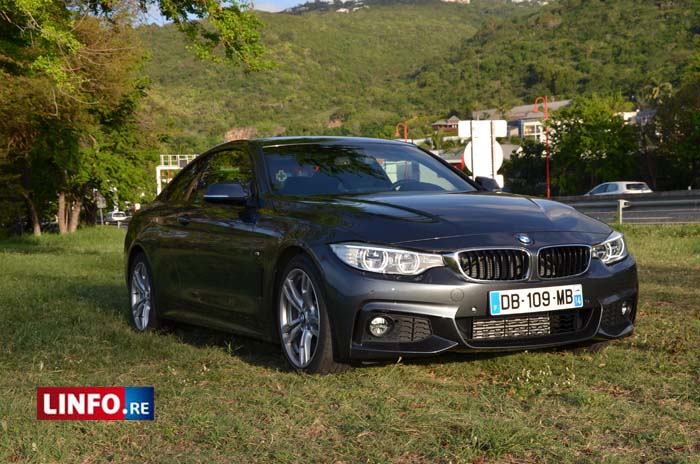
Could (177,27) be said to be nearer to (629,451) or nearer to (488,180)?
(488,180)

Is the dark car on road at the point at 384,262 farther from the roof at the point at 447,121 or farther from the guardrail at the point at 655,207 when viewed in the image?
the roof at the point at 447,121

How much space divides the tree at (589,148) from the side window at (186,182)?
68.5m

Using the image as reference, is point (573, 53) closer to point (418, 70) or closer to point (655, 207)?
point (418, 70)

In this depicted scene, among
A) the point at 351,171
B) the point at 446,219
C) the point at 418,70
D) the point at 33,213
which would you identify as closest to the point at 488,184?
the point at 351,171

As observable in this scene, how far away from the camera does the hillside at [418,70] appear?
13750 cm

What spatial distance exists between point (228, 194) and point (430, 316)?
1885mm

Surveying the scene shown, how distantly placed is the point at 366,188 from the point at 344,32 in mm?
184585

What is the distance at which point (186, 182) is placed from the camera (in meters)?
8.30

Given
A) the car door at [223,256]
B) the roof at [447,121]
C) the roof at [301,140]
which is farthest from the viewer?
the roof at [447,121]

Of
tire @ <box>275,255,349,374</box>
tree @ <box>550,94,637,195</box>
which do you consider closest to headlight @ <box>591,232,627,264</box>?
tire @ <box>275,255,349,374</box>

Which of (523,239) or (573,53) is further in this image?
(573,53)

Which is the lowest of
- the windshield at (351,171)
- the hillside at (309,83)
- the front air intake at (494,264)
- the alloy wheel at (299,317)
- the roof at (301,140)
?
the alloy wheel at (299,317)

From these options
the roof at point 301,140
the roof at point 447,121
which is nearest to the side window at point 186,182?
the roof at point 301,140

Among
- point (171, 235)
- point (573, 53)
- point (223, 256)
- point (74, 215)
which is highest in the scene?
point (573, 53)
